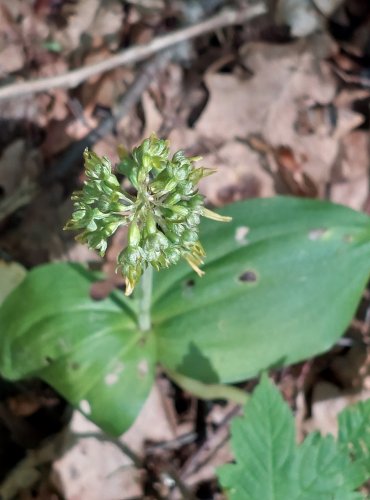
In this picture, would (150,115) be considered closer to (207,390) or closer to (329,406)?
(207,390)

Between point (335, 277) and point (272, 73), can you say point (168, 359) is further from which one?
point (272, 73)

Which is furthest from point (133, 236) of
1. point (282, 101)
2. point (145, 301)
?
point (282, 101)

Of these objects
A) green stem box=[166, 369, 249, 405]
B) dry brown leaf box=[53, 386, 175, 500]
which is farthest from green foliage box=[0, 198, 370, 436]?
dry brown leaf box=[53, 386, 175, 500]

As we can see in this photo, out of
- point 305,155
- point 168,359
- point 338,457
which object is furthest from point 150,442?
point 305,155

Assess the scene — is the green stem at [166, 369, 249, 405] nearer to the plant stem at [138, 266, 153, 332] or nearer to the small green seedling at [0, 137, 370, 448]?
the small green seedling at [0, 137, 370, 448]

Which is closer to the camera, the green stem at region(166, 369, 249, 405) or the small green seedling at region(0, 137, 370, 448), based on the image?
the small green seedling at region(0, 137, 370, 448)

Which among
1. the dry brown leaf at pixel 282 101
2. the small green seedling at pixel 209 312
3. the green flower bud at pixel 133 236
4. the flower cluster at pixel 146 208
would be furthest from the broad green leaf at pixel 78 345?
the dry brown leaf at pixel 282 101
